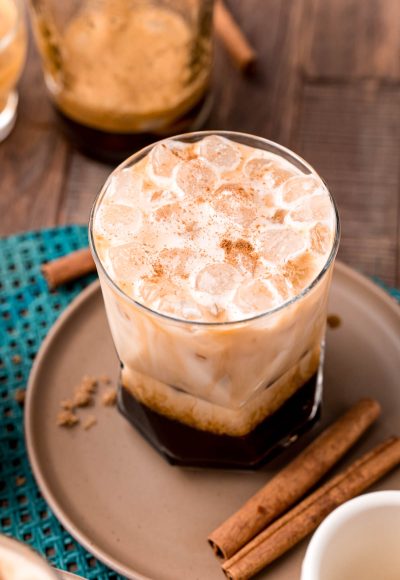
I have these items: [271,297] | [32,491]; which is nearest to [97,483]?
[32,491]

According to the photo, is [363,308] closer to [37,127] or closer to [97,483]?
[97,483]

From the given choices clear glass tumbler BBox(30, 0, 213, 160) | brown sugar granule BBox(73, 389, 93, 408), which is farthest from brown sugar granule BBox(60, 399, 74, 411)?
clear glass tumbler BBox(30, 0, 213, 160)

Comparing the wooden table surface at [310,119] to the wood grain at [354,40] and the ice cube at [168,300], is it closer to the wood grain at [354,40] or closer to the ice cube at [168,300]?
the wood grain at [354,40]

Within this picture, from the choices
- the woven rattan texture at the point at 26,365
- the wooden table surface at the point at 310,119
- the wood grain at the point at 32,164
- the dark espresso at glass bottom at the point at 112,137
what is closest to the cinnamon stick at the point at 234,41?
the wooden table surface at the point at 310,119

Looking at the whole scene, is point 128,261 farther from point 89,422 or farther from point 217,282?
point 89,422

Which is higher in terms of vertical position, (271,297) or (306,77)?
(271,297)
